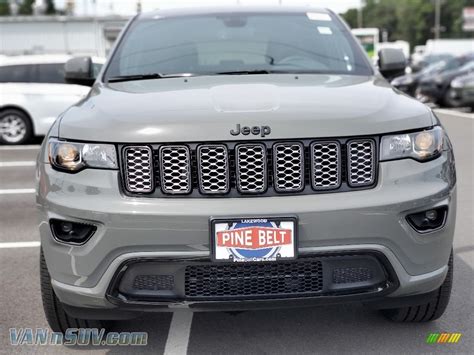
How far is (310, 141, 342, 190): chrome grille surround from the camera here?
3045mm

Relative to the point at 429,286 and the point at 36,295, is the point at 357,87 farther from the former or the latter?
the point at 36,295

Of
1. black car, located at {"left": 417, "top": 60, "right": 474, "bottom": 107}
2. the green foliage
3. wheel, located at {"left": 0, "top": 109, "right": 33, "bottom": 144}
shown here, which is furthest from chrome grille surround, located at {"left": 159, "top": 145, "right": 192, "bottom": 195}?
the green foliage

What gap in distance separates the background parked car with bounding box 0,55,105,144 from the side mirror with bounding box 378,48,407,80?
811 cm

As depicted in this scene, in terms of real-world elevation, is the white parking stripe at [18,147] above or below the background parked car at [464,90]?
Result: above

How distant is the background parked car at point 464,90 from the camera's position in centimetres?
1630

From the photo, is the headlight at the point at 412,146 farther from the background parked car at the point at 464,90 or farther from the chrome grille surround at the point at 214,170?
the background parked car at the point at 464,90

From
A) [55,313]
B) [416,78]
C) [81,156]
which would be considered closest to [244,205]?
[81,156]

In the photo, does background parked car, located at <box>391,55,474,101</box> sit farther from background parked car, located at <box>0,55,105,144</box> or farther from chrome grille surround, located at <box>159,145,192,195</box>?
chrome grille surround, located at <box>159,145,192,195</box>

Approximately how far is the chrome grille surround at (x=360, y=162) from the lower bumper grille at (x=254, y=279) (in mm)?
395

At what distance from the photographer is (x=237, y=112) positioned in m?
3.09

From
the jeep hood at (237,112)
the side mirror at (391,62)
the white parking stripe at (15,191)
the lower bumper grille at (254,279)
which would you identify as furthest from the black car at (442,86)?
the lower bumper grille at (254,279)

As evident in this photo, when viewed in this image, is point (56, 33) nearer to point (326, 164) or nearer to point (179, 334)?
point (179, 334)

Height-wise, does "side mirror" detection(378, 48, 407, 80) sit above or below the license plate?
above

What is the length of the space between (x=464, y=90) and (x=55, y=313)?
14575 millimetres
